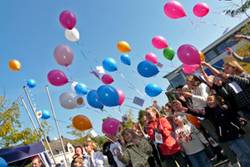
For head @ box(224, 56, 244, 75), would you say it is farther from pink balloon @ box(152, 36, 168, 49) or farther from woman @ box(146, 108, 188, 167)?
pink balloon @ box(152, 36, 168, 49)

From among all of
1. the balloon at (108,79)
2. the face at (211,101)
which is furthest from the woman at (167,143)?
the balloon at (108,79)

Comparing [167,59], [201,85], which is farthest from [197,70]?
[167,59]

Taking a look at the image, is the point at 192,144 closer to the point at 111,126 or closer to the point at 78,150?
the point at 111,126

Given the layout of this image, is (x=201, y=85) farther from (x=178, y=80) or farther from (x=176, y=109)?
(x=178, y=80)

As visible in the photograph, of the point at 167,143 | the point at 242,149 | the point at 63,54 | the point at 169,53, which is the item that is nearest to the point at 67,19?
the point at 63,54

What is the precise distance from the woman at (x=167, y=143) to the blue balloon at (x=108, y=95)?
3.40ft

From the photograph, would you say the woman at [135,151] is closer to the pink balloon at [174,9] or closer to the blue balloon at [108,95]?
the blue balloon at [108,95]

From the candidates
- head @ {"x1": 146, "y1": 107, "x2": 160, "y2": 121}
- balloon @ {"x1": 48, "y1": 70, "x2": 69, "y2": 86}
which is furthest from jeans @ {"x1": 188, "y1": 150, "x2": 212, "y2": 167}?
balloon @ {"x1": 48, "y1": 70, "x2": 69, "y2": 86}

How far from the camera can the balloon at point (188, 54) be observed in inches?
243

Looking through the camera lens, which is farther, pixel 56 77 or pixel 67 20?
pixel 56 77

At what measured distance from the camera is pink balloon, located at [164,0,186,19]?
25.1 ft

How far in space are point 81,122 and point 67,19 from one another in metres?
2.41

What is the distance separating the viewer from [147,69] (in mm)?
7789

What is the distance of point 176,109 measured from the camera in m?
5.71
